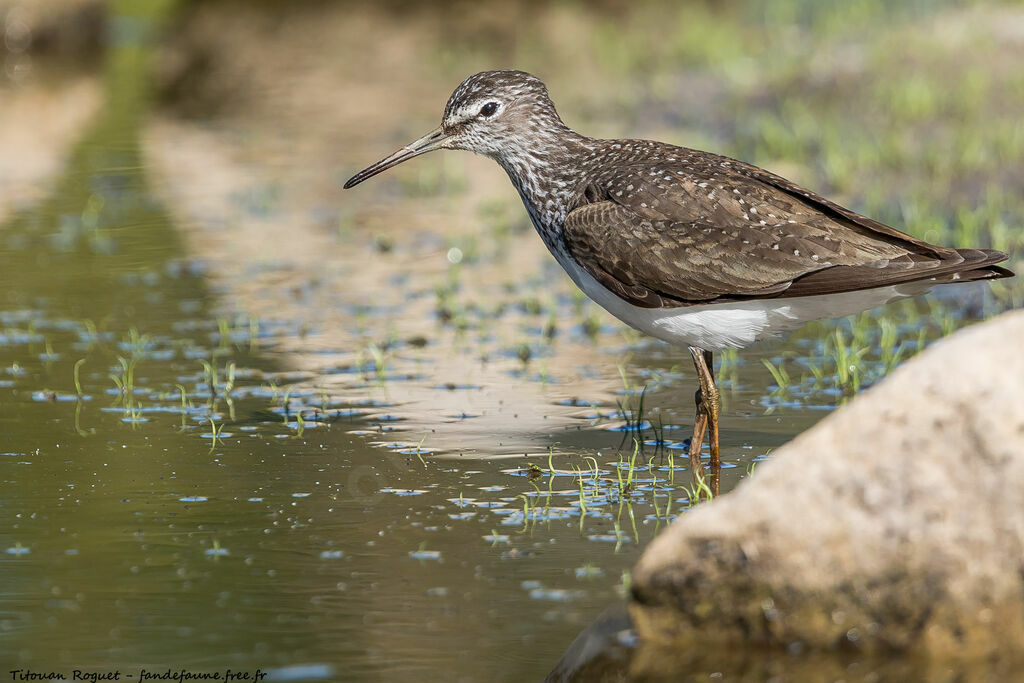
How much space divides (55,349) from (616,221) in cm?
443

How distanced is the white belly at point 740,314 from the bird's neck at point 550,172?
476 mm

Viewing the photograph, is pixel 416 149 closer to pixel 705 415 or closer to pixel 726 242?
pixel 726 242

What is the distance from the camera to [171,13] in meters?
31.4

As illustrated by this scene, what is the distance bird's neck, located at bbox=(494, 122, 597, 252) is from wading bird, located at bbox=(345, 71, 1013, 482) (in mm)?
14

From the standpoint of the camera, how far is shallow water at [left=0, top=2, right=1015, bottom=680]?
5.67 metres

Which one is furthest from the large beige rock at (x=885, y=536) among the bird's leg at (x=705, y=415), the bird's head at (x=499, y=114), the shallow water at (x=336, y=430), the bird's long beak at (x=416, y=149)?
the bird's long beak at (x=416, y=149)

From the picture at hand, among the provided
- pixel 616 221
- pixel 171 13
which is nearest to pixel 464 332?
pixel 616 221

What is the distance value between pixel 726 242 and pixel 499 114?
1.72 meters

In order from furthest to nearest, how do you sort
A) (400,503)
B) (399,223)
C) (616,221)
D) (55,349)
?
(399,223) < (55,349) < (616,221) < (400,503)

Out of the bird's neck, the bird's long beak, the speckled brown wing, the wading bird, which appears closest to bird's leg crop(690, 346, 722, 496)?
the wading bird

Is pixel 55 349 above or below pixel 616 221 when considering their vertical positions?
below

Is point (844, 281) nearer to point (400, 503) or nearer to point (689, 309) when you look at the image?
point (689, 309)

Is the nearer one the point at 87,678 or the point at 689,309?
the point at 87,678

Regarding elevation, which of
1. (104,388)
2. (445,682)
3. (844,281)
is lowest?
(445,682)
